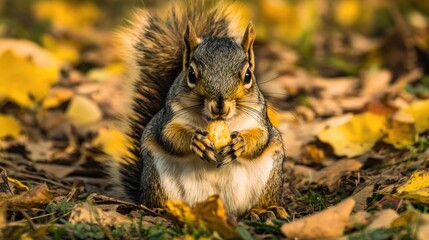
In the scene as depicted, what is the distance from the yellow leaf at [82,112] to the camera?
4.52 m

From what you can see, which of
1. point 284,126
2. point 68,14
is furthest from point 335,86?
point 68,14

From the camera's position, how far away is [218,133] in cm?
273

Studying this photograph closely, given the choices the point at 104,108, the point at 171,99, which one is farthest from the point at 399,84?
the point at 171,99

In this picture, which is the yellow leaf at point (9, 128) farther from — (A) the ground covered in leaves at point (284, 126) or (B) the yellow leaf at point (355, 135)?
(B) the yellow leaf at point (355, 135)

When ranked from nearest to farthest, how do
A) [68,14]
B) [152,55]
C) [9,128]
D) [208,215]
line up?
[208,215]
[152,55]
[9,128]
[68,14]

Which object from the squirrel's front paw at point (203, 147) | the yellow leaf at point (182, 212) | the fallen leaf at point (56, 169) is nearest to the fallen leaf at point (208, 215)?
the yellow leaf at point (182, 212)

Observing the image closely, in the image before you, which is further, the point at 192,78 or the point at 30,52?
the point at 30,52

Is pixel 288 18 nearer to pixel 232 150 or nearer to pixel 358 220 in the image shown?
pixel 232 150

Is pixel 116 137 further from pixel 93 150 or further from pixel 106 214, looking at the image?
pixel 106 214

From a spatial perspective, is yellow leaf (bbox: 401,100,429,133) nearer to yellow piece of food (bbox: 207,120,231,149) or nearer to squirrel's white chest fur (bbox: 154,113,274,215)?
squirrel's white chest fur (bbox: 154,113,274,215)

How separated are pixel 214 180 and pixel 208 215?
0.44 meters

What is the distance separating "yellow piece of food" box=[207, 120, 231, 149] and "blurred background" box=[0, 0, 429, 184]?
495 millimetres

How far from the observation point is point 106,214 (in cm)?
259

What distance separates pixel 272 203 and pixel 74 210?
70 cm
